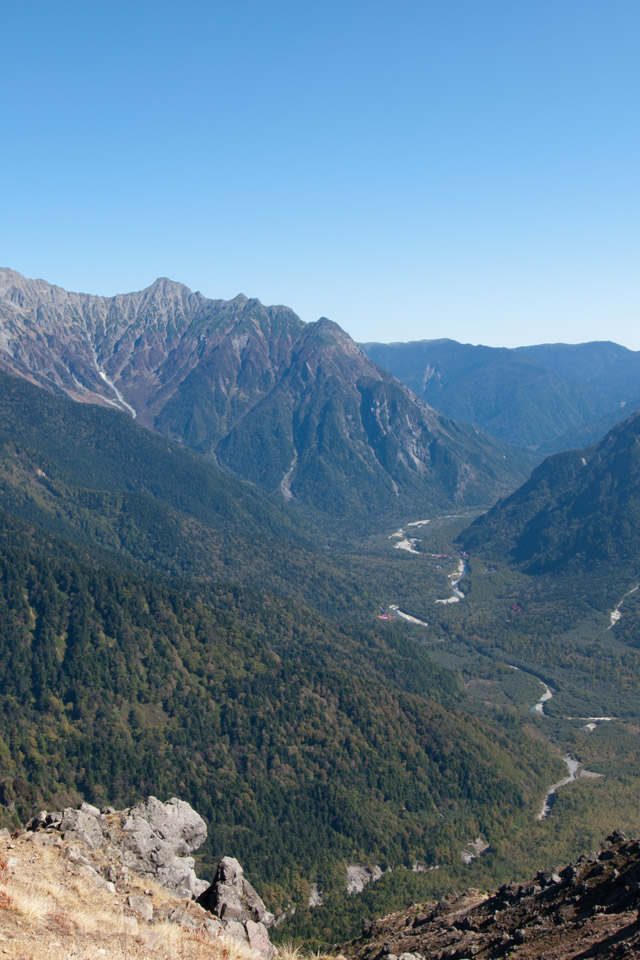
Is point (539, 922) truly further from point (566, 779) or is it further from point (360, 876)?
point (566, 779)

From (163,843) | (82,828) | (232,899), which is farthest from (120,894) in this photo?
(163,843)

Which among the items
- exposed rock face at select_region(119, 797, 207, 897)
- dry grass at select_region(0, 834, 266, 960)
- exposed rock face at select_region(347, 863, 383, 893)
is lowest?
exposed rock face at select_region(347, 863, 383, 893)

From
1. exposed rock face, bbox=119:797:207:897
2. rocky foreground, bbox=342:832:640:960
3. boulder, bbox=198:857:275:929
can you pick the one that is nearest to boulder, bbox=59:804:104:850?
exposed rock face, bbox=119:797:207:897

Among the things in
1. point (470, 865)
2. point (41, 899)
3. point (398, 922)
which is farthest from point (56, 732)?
point (41, 899)

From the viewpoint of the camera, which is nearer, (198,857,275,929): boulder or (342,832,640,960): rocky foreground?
(342,832,640,960): rocky foreground

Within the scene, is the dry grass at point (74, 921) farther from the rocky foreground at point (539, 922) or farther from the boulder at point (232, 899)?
the rocky foreground at point (539, 922)

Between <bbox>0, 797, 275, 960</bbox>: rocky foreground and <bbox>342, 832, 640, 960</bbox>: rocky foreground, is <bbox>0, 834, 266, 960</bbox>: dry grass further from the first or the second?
<bbox>342, 832, 640, 960</bbox>: rocky foreground

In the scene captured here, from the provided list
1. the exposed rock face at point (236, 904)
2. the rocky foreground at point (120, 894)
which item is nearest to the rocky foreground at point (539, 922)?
the exposed rock face at point (236, 904)
